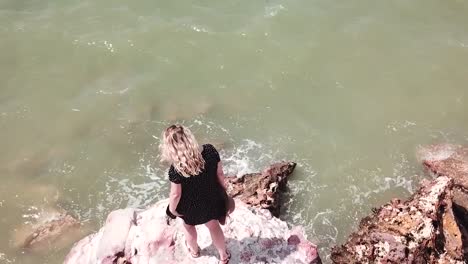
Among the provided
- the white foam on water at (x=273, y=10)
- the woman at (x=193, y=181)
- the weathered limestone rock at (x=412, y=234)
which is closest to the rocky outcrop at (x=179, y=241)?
the woman at (x=193, y=181)

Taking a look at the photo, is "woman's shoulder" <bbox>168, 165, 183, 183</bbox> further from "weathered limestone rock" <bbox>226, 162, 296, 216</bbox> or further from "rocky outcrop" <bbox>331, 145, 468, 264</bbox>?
"rocky outcrop" <bbox>331, 145, 468, 264</bbox>

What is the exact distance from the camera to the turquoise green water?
1093 cm

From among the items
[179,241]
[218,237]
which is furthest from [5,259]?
[218,237]

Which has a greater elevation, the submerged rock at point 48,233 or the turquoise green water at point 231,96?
the turquoise green water at point 231,96

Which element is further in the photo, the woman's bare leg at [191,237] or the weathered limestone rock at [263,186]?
the weathered limestone rock at [263,186]

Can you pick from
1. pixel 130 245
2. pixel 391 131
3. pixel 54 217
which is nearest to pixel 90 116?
pixel 54 217

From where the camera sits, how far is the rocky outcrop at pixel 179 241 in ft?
25.6

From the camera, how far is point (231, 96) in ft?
43.4

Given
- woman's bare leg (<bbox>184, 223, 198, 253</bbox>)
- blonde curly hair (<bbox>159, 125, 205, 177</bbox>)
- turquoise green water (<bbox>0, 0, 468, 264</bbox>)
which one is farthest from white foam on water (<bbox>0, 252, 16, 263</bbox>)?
blonde curly hair (<bbox>159, 125, 205, 177</bbox>)

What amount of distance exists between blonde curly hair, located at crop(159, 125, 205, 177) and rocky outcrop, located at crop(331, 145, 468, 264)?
4183mm

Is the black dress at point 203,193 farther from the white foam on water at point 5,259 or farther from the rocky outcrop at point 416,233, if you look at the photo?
the white foam on water at point 5,259

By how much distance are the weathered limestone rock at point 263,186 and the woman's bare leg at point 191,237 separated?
2.11 m

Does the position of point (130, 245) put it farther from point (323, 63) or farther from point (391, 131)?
point (323, 63)

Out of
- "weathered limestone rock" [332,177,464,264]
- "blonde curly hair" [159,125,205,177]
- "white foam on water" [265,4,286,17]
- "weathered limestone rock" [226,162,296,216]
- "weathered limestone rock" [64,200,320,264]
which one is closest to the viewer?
"blonde curly hair" [159,125,205,177]
